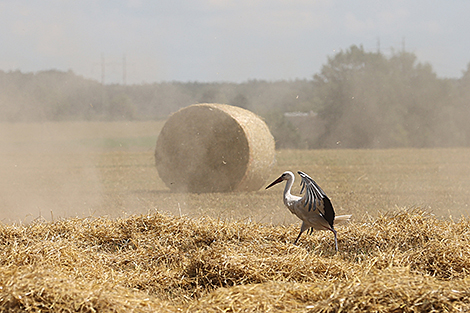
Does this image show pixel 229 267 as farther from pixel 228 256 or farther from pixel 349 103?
pixel 349 103

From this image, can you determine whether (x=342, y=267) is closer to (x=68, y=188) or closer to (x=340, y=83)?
(x=68, y=188)

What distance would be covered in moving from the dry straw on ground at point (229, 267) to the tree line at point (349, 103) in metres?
16.7

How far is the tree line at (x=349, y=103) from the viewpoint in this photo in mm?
25422

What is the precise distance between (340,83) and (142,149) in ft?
44.1

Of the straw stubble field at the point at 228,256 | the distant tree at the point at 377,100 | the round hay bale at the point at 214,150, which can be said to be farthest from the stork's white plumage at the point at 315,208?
the distant tree at the point at 377,100

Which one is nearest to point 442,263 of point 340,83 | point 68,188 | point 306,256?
point 306,256

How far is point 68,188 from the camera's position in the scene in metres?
10.7

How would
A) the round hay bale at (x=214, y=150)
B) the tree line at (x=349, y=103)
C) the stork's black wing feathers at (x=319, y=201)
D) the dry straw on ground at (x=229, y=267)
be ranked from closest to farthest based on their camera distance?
the dry straw on ground at (x=229, y=267), the stork's black wing feathers at (x=319, y=201), the round hay bale at (x=214, y=150), the tree line at (x=349, y=103)

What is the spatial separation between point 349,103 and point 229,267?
84.4 ft

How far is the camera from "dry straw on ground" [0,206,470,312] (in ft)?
10.2

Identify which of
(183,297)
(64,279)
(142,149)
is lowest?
(142,149)

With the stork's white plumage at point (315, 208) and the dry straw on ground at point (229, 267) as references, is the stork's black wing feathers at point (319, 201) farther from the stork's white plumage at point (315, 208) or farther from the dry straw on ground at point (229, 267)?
the dry straw on ground at point (229, 267)

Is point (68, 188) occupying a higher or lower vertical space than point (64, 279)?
lower

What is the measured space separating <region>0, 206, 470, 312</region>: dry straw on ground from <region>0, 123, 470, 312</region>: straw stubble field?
0.01 metres
